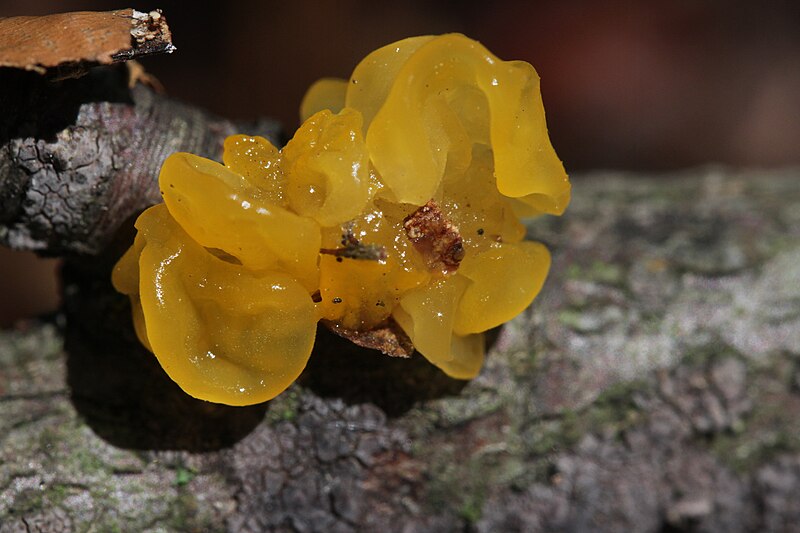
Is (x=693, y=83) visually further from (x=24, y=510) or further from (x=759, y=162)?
(x=24, y=510)

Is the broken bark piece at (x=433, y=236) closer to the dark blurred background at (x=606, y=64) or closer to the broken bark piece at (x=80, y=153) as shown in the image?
the broken bark piece at (x=80, y=153)

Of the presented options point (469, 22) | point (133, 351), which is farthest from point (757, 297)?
point (469, 22)

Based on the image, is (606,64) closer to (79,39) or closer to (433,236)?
(433,236)

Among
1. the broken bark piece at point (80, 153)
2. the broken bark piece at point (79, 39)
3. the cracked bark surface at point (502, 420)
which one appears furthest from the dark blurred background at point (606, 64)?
the broken bark piece at point (79, 39)

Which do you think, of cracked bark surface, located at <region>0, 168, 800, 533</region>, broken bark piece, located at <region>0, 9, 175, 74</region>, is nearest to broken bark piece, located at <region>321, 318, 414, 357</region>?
cracked bark surface, located at <region>0, 168, 800, 533</region>

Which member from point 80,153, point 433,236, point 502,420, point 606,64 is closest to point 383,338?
point 433,236
